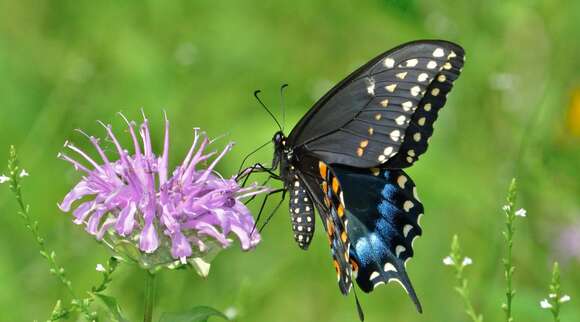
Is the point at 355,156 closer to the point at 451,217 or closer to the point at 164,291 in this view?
the point at 164,291

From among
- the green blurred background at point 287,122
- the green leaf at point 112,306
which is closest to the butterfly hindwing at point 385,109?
the green blurred background at point 287,122

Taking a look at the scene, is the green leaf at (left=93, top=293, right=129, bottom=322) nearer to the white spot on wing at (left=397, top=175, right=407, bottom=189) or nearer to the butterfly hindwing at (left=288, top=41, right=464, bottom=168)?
the butterfly hindwing at (left=288, top=41, right=464, bottom=168)

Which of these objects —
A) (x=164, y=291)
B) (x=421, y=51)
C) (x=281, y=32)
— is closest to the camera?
(x=421, y=51)

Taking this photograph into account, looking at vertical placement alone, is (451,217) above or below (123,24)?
below

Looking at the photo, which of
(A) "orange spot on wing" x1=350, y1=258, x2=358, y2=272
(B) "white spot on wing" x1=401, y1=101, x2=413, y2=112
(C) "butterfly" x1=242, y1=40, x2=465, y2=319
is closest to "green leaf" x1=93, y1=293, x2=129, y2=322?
(C) "butterfly" x1=242, y1=40, x2=465, y2=319

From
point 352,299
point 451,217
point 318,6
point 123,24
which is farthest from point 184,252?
point 318,6

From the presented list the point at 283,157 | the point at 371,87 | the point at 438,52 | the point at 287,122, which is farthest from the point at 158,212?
the point at 287,122

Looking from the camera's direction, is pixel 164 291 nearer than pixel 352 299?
Yes
